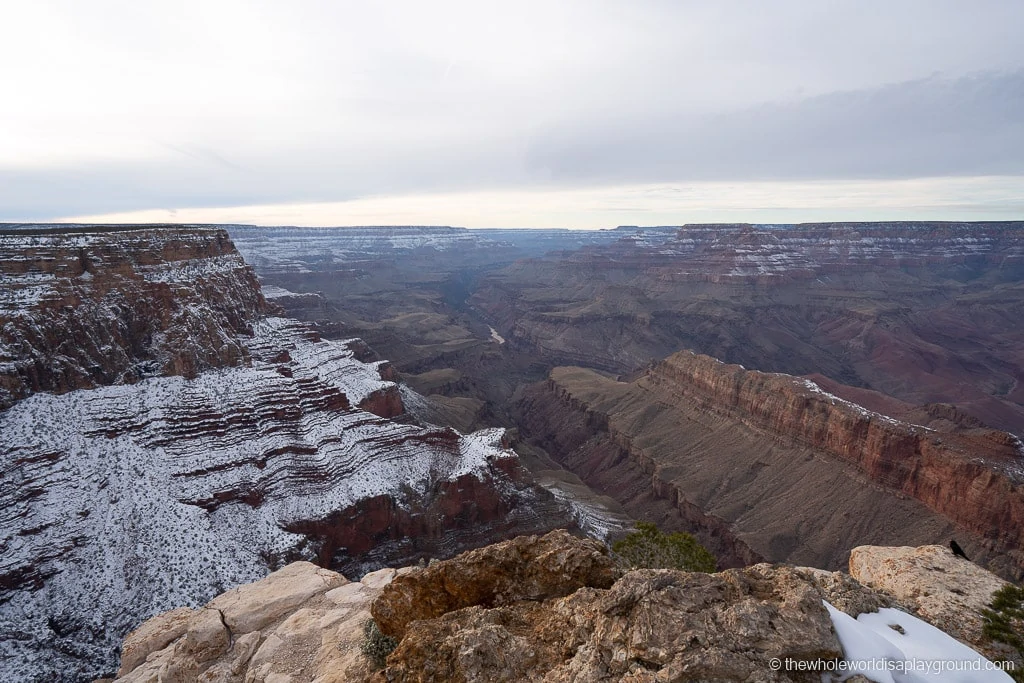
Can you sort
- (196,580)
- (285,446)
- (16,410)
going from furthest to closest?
(285,446) → (16,410) → (196,580)

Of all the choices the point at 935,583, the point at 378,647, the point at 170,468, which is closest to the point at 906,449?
the point at 935,583

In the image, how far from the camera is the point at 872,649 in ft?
29.1

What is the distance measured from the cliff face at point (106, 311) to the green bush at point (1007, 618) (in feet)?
188

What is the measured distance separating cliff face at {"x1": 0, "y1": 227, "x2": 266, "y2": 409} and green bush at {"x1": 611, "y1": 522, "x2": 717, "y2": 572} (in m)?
45.7

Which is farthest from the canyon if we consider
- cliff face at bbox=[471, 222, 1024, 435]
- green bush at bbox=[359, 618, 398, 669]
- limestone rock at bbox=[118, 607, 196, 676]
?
cliff face at bbox=[471, 222, 1024, 435]

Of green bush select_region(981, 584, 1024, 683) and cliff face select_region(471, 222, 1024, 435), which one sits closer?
green bush select_region(981, 584, 1024, 683)

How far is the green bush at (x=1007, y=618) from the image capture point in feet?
47.4

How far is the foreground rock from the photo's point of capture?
55.4 ft

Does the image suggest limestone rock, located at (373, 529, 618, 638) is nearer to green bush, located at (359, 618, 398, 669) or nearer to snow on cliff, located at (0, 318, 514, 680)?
green bush, located at (359, 618, 398, 669)

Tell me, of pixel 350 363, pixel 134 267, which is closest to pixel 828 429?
pixel 350 363

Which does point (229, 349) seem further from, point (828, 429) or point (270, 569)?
point (828, 429)

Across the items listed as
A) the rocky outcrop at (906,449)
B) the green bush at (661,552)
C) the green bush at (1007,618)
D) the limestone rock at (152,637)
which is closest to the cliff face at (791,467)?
the rocky outcrop at (906,449)

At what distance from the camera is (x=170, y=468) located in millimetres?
39156

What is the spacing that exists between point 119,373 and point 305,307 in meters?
103
